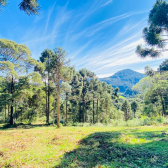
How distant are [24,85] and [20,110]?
639 cm

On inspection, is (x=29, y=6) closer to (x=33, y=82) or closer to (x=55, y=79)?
(x=55, y=79)

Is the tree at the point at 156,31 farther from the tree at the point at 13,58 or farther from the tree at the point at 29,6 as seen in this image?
the tree at the point at 13,58

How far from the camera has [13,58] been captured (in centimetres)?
1358

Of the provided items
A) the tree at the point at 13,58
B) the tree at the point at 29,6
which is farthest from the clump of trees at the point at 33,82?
the tree at the point at 29,6

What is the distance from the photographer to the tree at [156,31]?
7.55 m

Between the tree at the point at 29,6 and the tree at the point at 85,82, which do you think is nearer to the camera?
the tree at the point at 29,6

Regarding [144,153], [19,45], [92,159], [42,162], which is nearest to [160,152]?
[144,153]

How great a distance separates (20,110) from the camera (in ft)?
58.5

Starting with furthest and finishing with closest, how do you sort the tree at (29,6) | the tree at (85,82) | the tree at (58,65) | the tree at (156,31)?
the tree at (85,82)
the tree at (58,65)
the tree at (156,31)
the tree at (29,6)

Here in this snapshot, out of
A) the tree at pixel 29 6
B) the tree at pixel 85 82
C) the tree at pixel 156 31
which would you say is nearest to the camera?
the tree at pixel 29 6

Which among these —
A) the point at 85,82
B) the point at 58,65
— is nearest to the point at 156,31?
the point at 58,65

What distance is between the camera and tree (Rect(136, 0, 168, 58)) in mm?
7548

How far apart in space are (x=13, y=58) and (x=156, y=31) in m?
17.0

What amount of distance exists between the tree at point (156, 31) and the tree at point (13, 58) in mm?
14315
